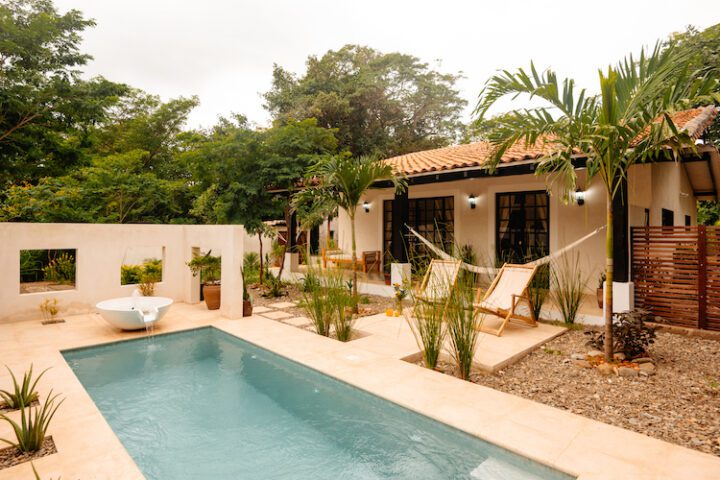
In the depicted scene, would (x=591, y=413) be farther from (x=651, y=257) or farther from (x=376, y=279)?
(x=376, y=279)

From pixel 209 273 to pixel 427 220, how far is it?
19.6 ft

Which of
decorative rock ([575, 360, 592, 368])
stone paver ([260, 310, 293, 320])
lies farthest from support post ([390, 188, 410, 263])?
decorative rock ([575, 360, 592, 368])

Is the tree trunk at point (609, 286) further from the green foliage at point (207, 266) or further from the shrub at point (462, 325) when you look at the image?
the green foliage at point (207, 266)

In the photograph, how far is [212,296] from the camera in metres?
7.91

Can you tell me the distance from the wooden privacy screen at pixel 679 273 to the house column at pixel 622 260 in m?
0.25

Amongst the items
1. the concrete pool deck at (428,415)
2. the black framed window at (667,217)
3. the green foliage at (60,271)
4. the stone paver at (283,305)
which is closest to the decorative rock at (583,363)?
the concrete pool deck at (428,415)

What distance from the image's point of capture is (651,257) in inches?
235

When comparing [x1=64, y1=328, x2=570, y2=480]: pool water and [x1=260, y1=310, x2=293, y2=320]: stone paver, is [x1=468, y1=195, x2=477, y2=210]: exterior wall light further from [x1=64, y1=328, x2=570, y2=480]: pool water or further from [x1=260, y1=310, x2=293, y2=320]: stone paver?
[x1=64, y1=328, x2=570, y2=480]: pool water

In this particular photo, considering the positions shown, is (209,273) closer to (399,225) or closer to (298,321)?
(298,321)

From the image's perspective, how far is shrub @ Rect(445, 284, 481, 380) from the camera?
12.8 ft

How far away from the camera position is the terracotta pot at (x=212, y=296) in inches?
311

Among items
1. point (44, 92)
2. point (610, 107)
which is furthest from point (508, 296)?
point (44, 92)

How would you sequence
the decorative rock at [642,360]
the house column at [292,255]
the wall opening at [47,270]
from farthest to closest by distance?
1. the house column at [292,255]
2. the wall opening at [47,270]
3. the decorative rock at [642,360]

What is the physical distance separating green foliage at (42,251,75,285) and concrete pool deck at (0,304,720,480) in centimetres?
572
